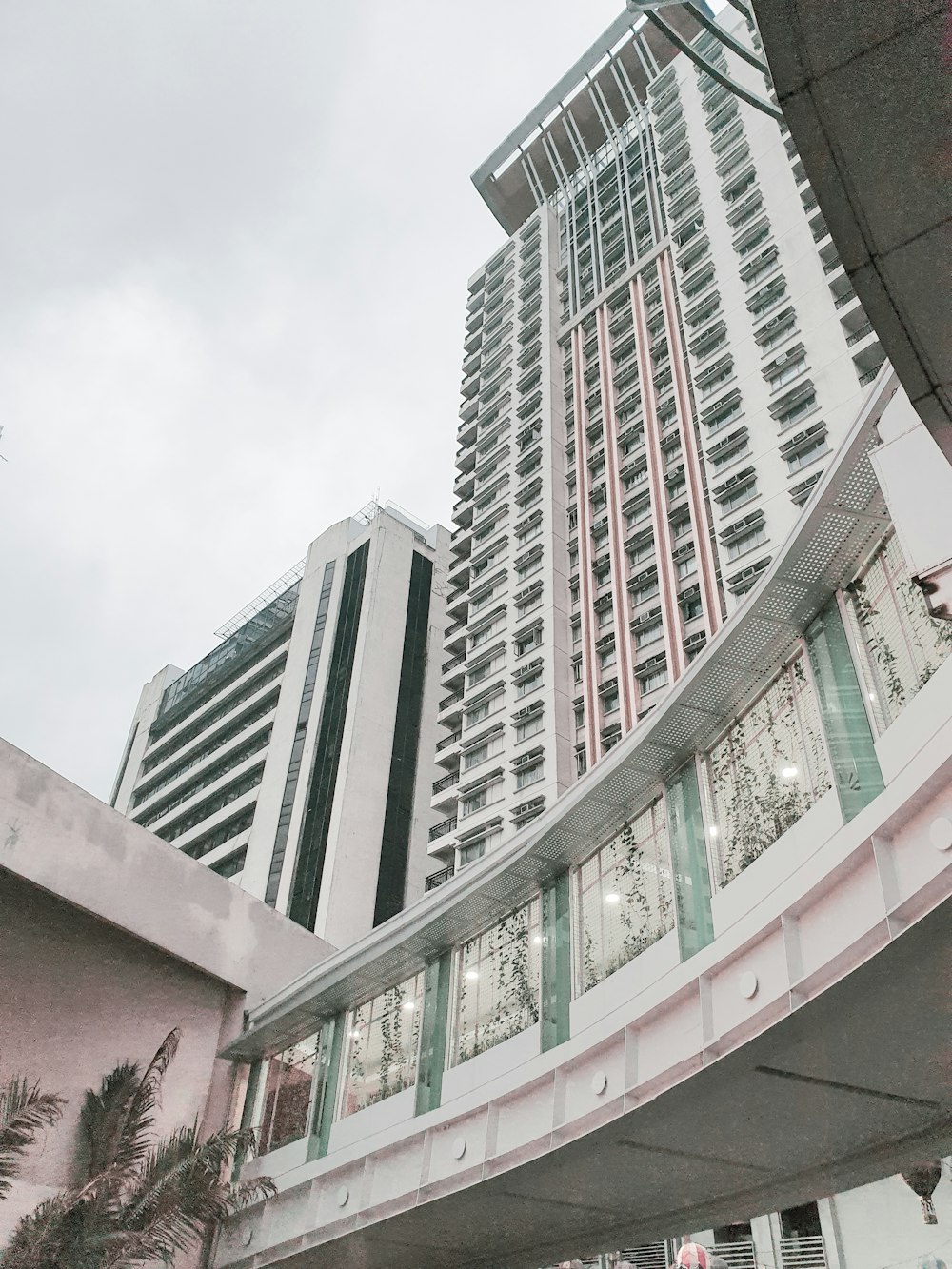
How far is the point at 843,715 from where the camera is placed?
29.8 feet

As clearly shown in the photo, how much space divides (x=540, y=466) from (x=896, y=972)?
5234 centimetres

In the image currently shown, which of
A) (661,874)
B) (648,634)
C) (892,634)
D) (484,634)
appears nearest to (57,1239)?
(661,874)

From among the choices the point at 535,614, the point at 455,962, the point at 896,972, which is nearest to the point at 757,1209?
the point at 455,962

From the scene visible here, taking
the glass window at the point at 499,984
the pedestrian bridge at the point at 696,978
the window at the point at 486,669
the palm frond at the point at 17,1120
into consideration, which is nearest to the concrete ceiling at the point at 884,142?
the pedestrian bridge at the point at 696,978

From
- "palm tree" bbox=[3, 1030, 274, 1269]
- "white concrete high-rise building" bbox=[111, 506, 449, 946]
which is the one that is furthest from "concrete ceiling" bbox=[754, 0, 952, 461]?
"white concrete high-rise building" bbox=[111, 506, 449, 946]

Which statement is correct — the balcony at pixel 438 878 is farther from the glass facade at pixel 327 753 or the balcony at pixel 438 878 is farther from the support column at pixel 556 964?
the support column at pixel 556 964

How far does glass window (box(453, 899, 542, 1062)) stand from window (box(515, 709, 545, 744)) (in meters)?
33.4

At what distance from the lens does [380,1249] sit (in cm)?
1460

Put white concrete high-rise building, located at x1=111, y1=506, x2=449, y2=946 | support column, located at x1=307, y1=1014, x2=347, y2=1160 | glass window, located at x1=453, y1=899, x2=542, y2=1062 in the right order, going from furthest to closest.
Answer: white concrete high-rise building, located at x1=111, y1=506, x2=449, y2=946, support column, located at x1=307, y1=1014, x2=347, y2=1160, glass window, located at x1=453, y1=899, x2=542, y2=1062

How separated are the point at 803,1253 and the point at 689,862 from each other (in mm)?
16829

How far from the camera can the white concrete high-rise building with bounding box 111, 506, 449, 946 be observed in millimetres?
53469

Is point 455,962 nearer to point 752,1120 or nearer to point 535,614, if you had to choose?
point 752,1120

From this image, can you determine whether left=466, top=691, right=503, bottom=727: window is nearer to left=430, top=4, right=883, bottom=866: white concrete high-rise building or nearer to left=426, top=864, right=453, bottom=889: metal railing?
left=430, top=4, right=883, bottom=866: white concrete high-rise building

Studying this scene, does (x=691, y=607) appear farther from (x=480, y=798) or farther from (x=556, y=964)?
(x=556, y=964)
